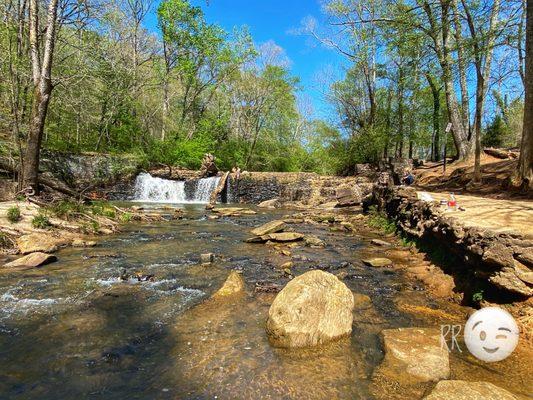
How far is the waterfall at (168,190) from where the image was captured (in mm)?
21922

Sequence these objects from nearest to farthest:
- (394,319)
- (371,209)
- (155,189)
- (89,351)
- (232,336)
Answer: (89,351) → (232,336) → (394,319) → (371,209) → (155,189)

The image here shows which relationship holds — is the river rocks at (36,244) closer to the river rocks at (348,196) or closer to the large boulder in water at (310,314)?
the large boulder in water at (310,314)

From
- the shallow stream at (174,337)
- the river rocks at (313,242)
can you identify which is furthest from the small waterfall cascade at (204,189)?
the shallow stream at (174,337)

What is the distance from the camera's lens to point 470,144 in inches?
732

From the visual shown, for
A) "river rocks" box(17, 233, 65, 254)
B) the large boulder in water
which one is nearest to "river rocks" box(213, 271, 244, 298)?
the large boulder in water

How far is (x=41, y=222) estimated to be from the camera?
833 centimetres

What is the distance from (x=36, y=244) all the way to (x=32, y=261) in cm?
103

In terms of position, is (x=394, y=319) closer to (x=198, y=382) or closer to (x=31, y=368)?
(x=198, y=382)

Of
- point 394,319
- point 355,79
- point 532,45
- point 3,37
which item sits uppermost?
point 355,79

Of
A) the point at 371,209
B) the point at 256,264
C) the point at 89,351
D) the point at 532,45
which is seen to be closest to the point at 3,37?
the point at 256,264

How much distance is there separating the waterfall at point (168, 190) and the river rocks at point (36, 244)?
14032 millimetres

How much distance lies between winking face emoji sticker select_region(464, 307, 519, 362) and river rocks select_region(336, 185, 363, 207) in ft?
53.2

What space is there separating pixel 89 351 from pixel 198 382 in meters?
1.30

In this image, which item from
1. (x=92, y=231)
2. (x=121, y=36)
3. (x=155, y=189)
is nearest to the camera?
(x=92, y=231)
